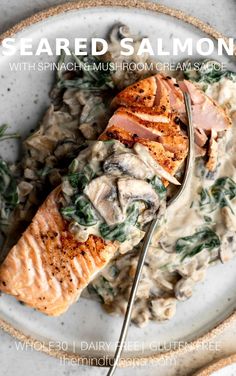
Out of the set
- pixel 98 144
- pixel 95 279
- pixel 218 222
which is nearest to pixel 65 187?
pixel 98 144

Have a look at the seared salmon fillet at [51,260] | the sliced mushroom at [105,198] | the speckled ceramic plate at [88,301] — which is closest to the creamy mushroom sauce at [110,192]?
the sliced mushroom at [105,198]

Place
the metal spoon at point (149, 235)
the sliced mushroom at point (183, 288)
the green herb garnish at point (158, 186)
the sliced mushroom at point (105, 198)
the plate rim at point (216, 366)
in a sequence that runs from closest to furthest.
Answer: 1. the sliced mushroom at point (105, 198)
2. the green herb garnish at point (158, 186)
3. the metal spoon at point (149, 235)
4. the sliced mushroom at point (183, 288)
5. the plate rim at point (216, 366)

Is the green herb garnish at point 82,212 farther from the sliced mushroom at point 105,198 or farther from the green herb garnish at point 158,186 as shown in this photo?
the green herb garnish at point 158,186

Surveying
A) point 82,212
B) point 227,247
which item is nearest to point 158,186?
point 82,212

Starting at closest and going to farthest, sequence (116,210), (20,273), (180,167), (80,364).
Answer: (116,210) < (20,273) < (180,167) < (80,364)

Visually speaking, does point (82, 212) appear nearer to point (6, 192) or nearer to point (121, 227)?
point (121, 227)

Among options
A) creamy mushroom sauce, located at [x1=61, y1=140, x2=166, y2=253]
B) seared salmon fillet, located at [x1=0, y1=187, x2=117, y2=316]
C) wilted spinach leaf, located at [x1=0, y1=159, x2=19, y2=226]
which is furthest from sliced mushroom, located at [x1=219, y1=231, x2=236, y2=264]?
wilted spinach leaf, located at [x1=0, y1=159, x2=19, y2=226]

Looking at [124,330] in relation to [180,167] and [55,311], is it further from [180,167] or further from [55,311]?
[180,167]
